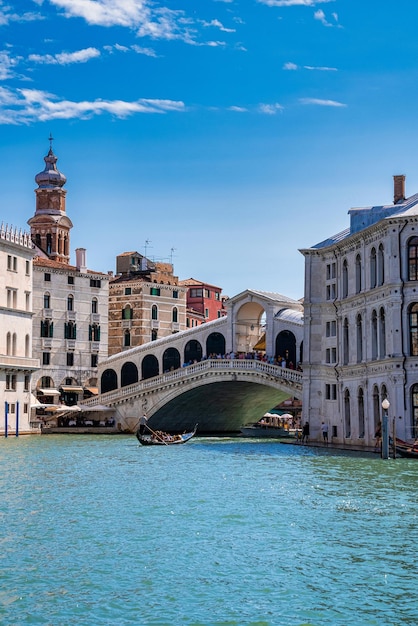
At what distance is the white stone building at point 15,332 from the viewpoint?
170ft

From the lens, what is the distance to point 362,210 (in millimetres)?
40812

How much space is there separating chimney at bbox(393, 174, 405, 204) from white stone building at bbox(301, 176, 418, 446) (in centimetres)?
4

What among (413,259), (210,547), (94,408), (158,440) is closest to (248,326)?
(94,408)

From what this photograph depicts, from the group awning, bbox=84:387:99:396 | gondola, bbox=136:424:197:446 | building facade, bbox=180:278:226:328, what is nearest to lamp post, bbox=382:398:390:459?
gondola, bbox=136:424:197:446

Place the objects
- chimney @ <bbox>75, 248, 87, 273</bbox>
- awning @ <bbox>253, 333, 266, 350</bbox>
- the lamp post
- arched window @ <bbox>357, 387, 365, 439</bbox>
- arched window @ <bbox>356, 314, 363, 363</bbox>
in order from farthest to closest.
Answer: chimney @ <bbox>75, 248, 87, 273</bbox> → awning @ <bbox>253, 333, 266, 350</bbox> → arched window @ <bbox>356, 314, 363, 363</bbox> → arched window @ <bbox>357, 387, 365, 439</bbox> → the lamp post

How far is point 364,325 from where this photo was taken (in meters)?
38.4

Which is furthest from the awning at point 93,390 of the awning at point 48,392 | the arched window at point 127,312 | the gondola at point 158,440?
the gondola at point 158,440

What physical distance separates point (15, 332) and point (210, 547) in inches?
1519

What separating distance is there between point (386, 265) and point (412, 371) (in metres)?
3.68

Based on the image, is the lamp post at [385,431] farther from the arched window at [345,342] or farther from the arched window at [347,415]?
the arched window at [345,342]

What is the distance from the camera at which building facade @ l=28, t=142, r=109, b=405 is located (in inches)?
2445

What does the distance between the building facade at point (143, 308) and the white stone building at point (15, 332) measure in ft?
52.0

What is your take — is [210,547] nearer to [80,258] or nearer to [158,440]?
[158,440]

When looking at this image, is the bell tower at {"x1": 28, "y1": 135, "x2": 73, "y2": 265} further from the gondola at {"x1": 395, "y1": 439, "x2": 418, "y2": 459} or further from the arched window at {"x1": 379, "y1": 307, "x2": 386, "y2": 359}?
the gondola at {"x1": 395, "y1": 439, "x2": 418, "y2": 459}
